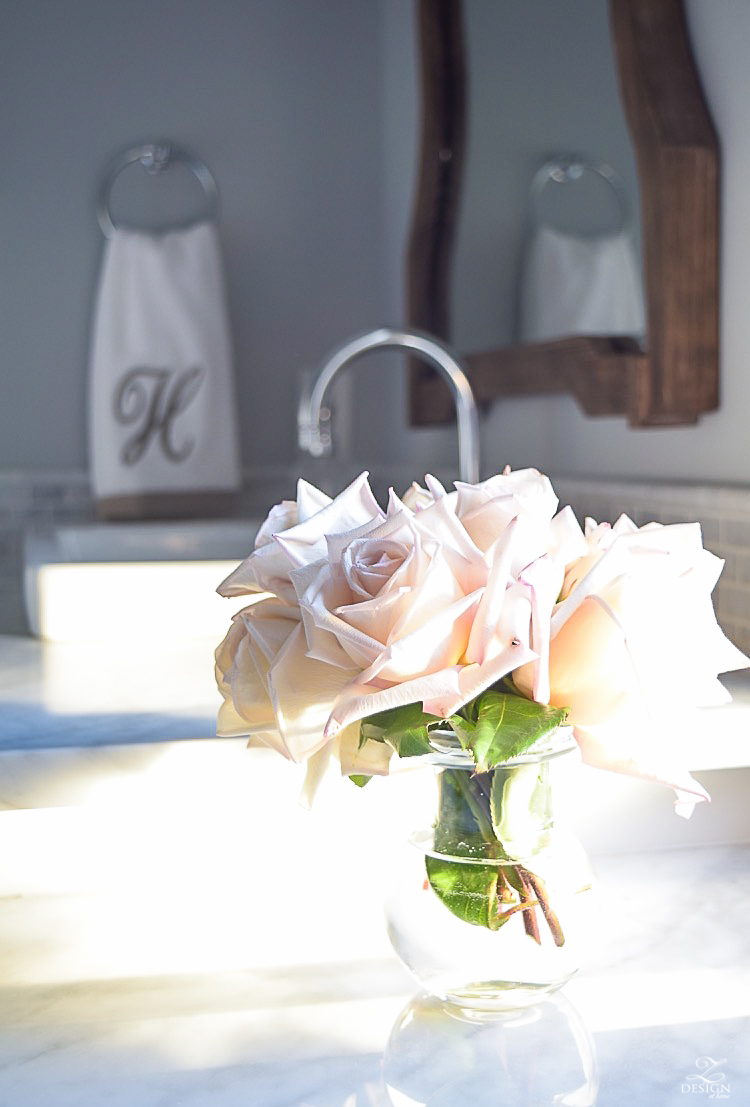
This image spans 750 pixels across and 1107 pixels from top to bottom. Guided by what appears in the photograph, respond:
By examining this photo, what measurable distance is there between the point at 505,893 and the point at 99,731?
0.34m

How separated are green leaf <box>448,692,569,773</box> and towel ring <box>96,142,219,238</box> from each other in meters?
1.71

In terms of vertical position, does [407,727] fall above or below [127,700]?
above

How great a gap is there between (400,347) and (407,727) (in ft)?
2.86

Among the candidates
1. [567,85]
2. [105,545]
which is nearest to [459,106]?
[567,85]

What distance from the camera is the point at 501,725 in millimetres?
516

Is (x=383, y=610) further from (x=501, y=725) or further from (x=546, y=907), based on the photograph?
(x=546, y=907)

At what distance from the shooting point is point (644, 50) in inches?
48.0

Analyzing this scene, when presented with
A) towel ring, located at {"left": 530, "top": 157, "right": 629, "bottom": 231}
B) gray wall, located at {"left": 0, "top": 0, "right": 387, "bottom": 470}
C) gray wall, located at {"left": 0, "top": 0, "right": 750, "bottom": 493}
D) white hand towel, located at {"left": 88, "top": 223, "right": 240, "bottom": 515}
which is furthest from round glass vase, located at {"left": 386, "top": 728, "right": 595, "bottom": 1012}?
gray wall, located at {"left": 0, "top": 0, "right": 387, "bottom": 470}

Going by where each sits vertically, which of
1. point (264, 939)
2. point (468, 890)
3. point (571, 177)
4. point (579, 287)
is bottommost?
point (264, 939)

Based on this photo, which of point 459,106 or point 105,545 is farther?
point 459,106

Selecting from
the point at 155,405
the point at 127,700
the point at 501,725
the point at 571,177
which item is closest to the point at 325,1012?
the point at 501,725

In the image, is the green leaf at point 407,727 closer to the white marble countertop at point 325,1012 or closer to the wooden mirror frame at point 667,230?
the white marble countertop at point 325,1012

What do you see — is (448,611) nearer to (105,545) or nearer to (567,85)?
(567,85)

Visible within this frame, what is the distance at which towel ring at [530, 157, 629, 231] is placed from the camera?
4.37ft
